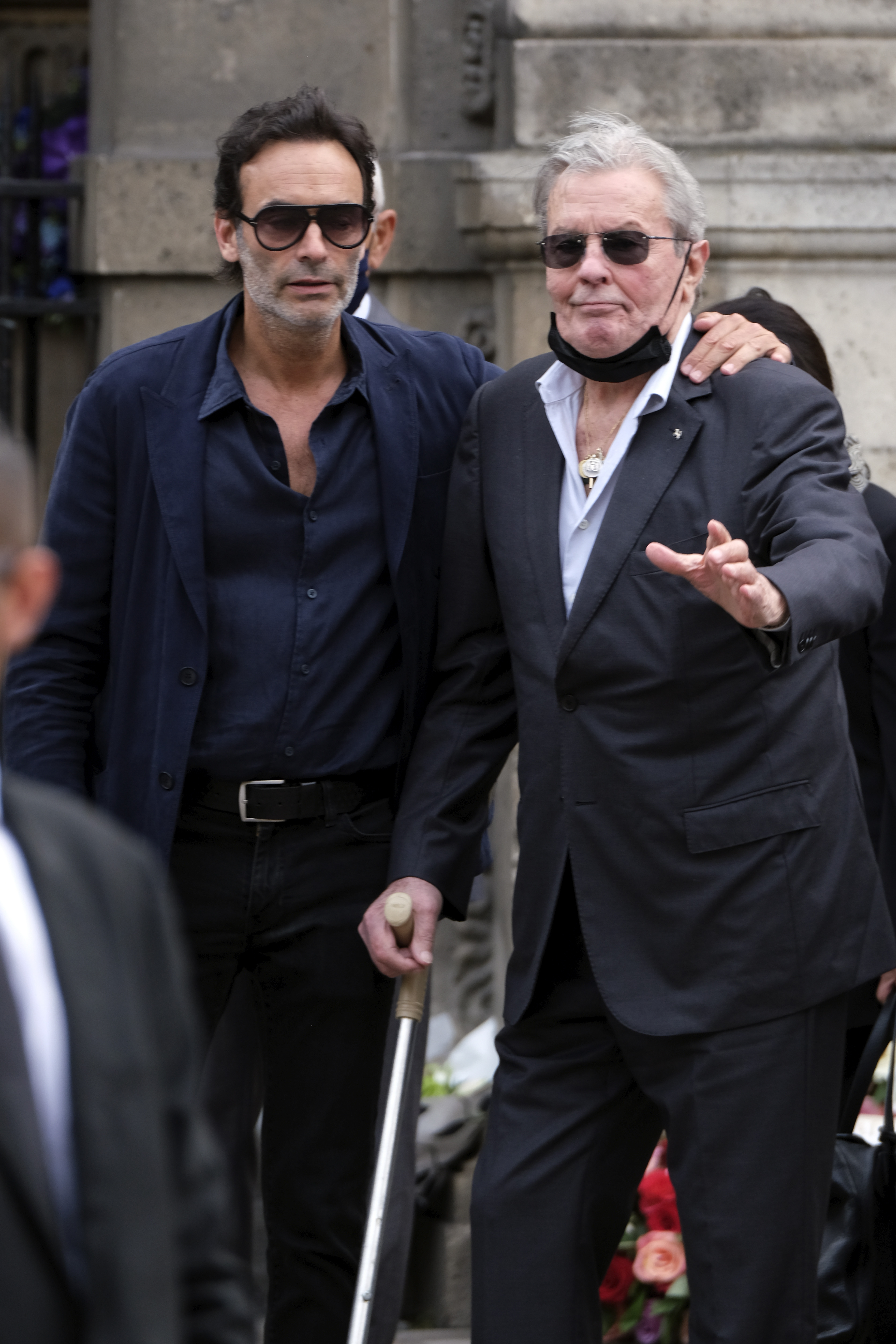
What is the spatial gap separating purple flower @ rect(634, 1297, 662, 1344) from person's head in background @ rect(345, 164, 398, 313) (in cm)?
209

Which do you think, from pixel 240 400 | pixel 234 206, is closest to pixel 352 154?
pixel 234 206

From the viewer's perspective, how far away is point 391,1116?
304cm

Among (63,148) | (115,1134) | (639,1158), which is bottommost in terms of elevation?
(639,1158)

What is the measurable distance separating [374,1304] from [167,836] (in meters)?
0.92

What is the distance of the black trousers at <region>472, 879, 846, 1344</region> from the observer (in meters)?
2.90

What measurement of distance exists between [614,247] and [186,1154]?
5.89ft

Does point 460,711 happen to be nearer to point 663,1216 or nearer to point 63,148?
point 663,1216

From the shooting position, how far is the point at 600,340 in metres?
2.99

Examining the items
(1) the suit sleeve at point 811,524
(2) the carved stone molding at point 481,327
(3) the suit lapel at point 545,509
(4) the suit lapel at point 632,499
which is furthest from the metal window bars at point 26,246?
(1) the suit sleeve at point 811,524

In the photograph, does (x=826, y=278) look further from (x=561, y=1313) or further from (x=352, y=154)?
(x=561, y=1313)

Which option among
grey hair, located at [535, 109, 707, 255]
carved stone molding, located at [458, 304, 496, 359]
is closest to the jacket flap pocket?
grey hair, located at [535, 109, 707, 255]

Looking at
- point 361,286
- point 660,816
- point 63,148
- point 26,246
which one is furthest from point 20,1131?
point 63,148

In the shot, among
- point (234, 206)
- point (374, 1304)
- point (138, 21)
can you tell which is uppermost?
point (138, 21)

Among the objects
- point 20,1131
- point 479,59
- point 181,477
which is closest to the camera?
point 20,1131
